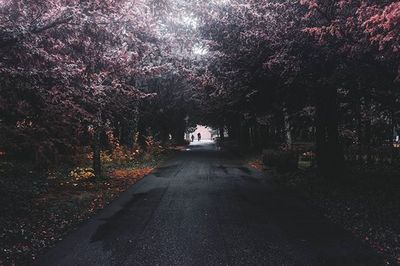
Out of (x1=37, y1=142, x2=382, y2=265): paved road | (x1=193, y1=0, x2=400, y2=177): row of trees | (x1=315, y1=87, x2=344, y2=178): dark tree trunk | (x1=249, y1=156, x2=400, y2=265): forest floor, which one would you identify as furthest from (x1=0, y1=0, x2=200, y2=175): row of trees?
(x1=315, y1=87, x2=344, y2=178): dark tree trunk

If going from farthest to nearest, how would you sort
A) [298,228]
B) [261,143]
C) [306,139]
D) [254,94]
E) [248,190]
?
[306,139]
[261,143]
[254,94]
[248,190]
[298,228]

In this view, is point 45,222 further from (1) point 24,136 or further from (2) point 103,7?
(2) point 103,7

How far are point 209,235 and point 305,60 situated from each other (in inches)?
236

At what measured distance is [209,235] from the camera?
8.42 m

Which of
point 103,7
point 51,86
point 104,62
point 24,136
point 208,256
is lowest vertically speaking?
point 208,256

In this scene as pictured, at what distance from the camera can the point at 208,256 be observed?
7.02m

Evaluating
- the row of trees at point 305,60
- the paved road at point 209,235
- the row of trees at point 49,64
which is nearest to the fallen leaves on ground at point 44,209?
the paved road at point 209,235

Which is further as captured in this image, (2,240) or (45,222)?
(45,222)

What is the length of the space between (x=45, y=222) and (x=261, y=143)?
2922 centimetres

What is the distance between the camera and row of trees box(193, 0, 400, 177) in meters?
9.04

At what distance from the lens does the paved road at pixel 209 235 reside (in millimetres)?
6910

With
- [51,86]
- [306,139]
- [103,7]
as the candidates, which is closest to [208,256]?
[51,86]

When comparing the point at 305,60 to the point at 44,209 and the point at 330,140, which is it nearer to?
the point at 330,140

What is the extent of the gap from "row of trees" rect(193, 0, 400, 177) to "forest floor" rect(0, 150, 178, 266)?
19.1 ft
